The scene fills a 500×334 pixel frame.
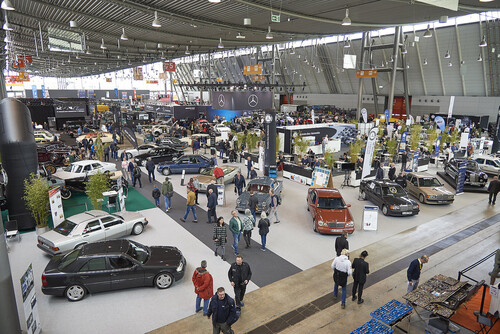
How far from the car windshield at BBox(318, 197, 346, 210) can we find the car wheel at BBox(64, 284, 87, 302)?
7692 millimetres

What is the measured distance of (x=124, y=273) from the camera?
7578 millimetres

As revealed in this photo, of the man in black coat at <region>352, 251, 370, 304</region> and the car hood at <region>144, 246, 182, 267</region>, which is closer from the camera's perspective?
the man in black coat at <region>352, 251, 370, 304</region>

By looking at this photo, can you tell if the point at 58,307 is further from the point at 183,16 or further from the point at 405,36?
the point at 405,36

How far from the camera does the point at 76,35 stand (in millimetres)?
16469

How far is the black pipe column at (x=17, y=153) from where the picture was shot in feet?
34.7

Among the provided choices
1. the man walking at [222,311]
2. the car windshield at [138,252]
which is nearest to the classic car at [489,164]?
the man walking at [222,311]

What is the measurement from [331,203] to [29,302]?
9.10 m

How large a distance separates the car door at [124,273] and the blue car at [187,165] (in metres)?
11.4

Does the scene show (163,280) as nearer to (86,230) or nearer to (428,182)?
(86,230)

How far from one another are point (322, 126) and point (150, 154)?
1411 cm

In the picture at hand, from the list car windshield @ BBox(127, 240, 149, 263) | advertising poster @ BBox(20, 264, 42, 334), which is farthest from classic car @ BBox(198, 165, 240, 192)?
advertising poster @ BBox(20, 264, 42, 334)

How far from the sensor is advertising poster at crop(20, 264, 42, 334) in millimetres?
5613

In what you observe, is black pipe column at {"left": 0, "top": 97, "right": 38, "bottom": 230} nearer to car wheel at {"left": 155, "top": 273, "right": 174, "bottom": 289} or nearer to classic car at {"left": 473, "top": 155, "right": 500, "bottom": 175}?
car wheel at {"left": 155, "top": 273, "right": 174, "bottom": 289}

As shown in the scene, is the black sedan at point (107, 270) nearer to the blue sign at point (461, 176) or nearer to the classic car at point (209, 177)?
the classic car at point (209, 177)
